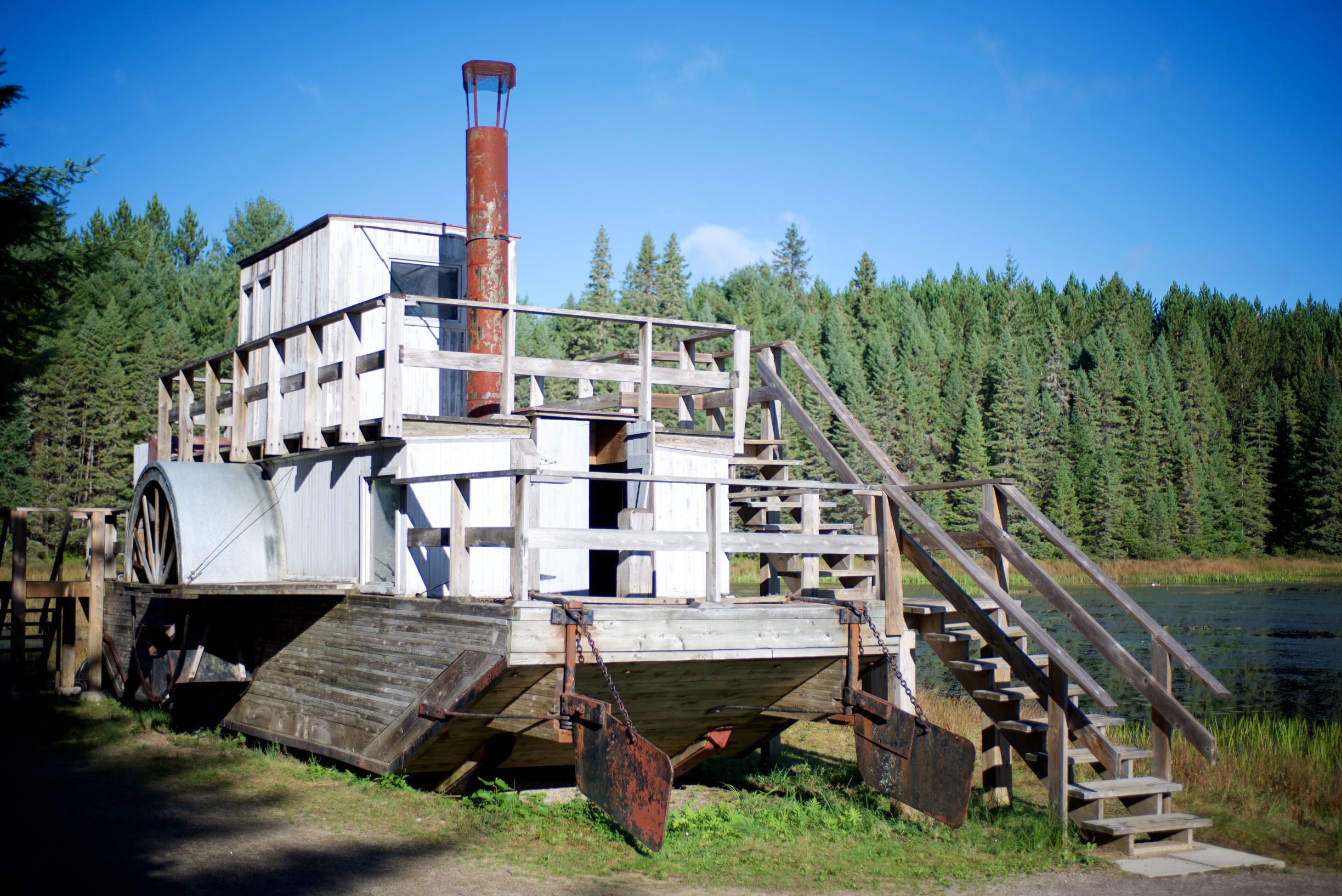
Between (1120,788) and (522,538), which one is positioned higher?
(522,538)

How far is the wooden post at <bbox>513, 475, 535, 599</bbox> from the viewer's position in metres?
8.75

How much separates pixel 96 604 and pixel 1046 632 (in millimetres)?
12367

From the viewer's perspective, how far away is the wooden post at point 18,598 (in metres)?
15.6

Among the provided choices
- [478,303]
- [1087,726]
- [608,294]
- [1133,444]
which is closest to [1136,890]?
[1087,726]

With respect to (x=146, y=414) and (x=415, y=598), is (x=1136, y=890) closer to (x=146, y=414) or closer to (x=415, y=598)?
(x=415, y=598)

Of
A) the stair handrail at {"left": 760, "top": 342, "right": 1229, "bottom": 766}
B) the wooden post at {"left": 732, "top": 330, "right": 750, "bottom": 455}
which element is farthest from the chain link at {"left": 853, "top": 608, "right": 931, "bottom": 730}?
the wooden post at {"left": 732, "top": 330, "right": 750, "bottom": 455}

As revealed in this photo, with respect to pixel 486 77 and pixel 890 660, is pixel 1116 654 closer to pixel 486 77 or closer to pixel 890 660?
pixel 890 660

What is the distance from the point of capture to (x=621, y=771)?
8320 millimetres

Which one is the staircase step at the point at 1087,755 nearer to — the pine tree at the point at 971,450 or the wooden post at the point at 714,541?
the wooden post at the point at 714,541

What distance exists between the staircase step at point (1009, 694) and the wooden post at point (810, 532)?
174cm

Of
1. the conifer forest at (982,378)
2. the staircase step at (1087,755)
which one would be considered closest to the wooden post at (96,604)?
the staircase step at (1087,755)

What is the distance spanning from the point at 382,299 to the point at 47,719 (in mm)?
7770

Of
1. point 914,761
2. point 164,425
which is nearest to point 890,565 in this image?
point 914,761

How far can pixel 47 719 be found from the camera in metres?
14.5
